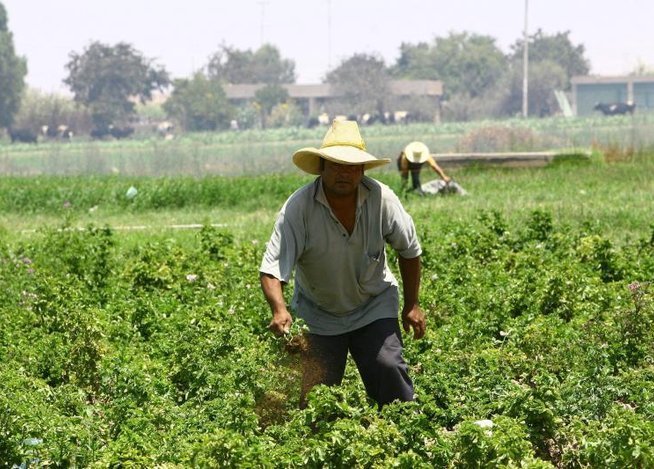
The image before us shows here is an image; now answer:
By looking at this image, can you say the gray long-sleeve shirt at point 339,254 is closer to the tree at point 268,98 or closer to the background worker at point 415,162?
the background worker at point 415,162

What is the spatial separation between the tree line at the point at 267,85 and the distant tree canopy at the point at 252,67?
0.06 meters

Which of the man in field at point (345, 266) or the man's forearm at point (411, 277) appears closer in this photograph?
the man in field at point (345, 266)

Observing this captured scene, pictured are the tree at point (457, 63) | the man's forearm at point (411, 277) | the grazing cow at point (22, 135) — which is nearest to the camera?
the man's forearm at point (411, 277)

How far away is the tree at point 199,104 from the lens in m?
78.3

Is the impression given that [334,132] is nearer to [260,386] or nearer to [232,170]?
[260,386]

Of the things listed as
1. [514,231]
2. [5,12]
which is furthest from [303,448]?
[5,12]

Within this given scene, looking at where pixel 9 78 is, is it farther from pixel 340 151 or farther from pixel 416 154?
pixel 340 151

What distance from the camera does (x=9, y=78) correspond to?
78312 millimetres

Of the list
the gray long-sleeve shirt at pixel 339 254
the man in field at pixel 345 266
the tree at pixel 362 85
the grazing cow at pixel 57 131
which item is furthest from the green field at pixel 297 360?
the tree at pixel 362 85

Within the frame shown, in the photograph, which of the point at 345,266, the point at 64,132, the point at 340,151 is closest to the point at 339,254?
the point at 345,266

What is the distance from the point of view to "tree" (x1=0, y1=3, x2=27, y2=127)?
7706 cm

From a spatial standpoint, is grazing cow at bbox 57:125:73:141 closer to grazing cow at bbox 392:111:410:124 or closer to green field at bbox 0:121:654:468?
grazing cow at bbox 392:111:410:124

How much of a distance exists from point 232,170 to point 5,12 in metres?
63.0

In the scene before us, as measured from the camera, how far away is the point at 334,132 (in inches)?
271
